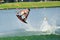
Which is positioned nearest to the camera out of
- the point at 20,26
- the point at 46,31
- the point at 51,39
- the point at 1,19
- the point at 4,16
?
the point at 51,39

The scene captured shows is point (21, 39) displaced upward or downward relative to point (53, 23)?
upward

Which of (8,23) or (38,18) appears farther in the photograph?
(38,18)

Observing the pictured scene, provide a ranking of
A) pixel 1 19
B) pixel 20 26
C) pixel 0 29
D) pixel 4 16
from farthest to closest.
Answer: pixel 4 16, pixel 1 19, pixel 20 26, pixel 0 29

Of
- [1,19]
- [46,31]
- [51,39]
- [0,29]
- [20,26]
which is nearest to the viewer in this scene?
[51,39]

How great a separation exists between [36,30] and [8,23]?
2.32 meters

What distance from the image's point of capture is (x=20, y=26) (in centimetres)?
1247

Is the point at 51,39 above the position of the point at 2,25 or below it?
above

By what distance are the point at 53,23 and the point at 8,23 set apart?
249 centimetres

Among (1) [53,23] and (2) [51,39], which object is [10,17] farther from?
(2) [51,39]

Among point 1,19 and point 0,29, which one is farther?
point 1,19

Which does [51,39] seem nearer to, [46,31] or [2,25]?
[46,31]

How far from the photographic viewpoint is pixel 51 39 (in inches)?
346

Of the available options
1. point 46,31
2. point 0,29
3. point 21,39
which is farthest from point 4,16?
point 21,39

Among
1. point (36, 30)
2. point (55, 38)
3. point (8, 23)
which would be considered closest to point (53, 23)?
point (36, 30)
